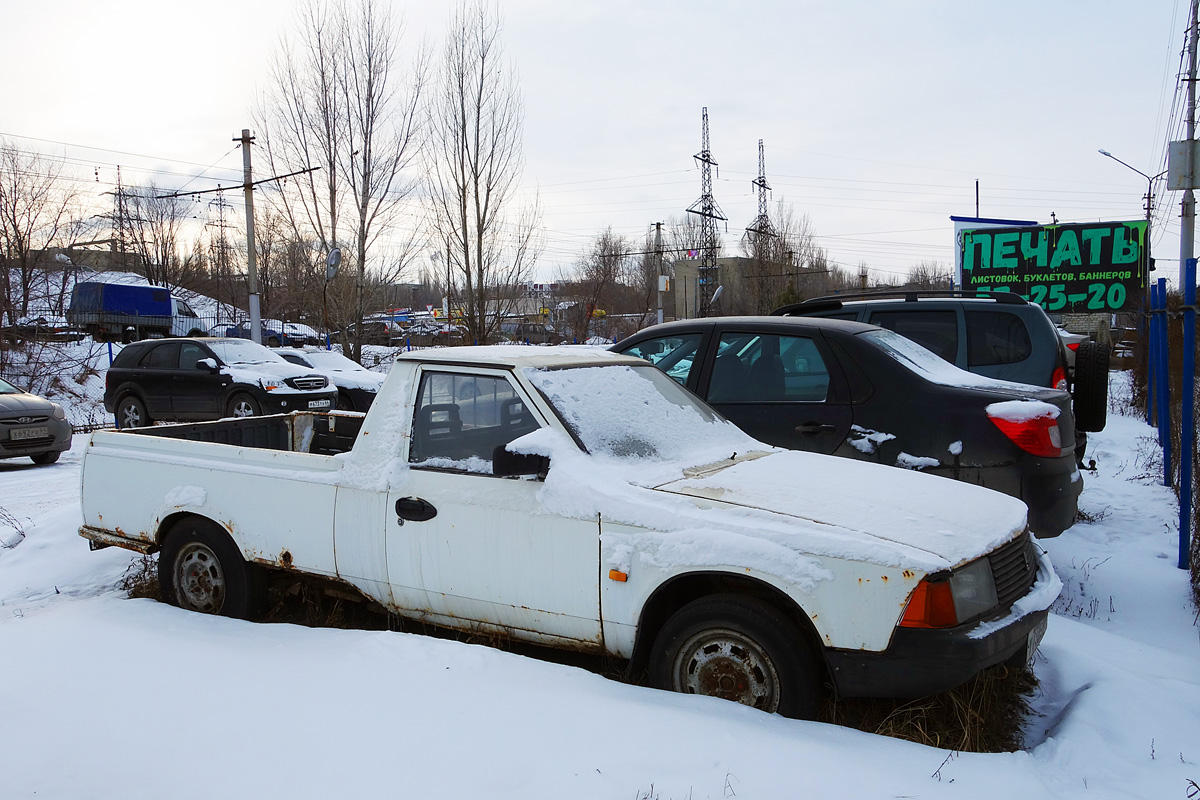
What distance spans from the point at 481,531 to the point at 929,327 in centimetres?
509

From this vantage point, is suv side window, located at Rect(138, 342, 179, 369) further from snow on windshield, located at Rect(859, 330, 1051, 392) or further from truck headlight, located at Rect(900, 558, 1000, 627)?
truck headlight, located at Rect(900, 558, 1000, 627)

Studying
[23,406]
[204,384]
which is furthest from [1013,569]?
[204,384]

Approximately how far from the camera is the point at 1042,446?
4.64 metres

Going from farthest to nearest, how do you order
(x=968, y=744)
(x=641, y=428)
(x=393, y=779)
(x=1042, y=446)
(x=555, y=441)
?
(x=1042, y=446) → (x=641, y=428) → (x=555, y=441) → (x=968, y=744) → (x=393, y=779)

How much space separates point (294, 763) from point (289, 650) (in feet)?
3.39

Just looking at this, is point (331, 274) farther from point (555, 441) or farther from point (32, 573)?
point (555, 441)

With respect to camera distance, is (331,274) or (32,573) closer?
(32,573)

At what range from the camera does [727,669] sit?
122 inches

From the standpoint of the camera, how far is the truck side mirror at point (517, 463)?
135 inches

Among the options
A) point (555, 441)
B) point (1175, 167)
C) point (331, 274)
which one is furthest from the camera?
point (331, 274)

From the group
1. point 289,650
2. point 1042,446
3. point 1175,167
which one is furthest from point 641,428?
point 1175,167

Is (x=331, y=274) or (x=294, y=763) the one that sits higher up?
A: (x=331, y=274)

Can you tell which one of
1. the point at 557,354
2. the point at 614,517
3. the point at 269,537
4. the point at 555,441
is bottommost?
the point at 269,537

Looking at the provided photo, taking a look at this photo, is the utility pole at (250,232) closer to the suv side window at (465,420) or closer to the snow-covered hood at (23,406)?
the snow-covered hood at (23,406)
